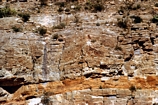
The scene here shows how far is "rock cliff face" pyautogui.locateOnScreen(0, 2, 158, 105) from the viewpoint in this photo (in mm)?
16938

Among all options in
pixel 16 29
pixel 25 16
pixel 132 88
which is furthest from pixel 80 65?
pixel 25 16

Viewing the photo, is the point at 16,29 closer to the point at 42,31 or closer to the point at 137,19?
the point at 42,31

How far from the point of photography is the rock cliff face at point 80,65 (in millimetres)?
16938

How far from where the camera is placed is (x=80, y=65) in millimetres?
17859

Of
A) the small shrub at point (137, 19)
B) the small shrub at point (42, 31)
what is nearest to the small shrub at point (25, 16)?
the small shrub at point (42, 31)

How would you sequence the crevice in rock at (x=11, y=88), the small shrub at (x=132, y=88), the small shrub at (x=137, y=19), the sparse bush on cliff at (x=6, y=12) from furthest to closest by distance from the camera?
1. the sparse bush on cliff at (x=6, y=12)
2. the small shrub at (x=137, y=19)
3. the crevice in rock at (x=11, y=88)
4. the small shrub at (x=132, y=88)

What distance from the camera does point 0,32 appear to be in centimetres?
1980

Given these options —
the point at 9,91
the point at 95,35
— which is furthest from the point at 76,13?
the point at 9,91

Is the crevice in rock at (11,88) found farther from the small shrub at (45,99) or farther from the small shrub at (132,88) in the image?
the small shrub at (132,88)

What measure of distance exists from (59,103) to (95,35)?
4665 mm

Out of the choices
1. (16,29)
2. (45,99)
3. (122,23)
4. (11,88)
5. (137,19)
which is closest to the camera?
(45,99)

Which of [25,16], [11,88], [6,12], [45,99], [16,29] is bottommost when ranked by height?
[45,99]

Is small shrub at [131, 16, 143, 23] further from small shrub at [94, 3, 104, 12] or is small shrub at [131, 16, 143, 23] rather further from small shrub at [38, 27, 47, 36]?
small shrub at [38, 27, 47, 36]

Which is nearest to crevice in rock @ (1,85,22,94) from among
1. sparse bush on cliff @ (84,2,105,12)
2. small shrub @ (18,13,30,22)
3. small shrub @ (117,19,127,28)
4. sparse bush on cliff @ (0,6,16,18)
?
small shrub @ (18,13,30,22)
